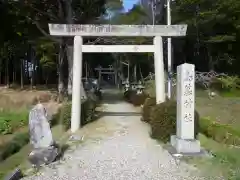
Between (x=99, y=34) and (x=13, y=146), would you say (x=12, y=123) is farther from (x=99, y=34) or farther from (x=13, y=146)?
(x=99, y=34)

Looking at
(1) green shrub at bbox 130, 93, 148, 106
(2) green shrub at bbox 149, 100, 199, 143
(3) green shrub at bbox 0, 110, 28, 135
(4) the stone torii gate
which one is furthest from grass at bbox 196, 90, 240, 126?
(3) green shrub at bbox 0, 110, 28, 135

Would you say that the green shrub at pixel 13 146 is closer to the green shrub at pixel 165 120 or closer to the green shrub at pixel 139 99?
the green shrub at pixel 165 120

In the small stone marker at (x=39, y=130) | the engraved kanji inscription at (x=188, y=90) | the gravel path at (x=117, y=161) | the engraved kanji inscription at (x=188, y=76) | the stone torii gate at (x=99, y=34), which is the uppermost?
the stone torii gate at (x=99, y=34)

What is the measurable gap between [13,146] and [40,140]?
4.16 m

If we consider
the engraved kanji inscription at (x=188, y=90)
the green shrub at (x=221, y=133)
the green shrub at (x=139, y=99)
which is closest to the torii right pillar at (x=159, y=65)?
the green shrub at (x=221, y=133)

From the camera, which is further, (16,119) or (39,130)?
(16,119)

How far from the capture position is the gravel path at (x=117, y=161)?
8.84m

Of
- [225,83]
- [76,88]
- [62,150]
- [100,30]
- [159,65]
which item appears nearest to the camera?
[62,150]

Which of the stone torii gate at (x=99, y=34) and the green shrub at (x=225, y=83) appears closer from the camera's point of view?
the stone torii gate at (x=99, y=34)

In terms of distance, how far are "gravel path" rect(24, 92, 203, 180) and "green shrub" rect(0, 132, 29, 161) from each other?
92.9 inches

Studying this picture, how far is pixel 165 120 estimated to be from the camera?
1247 cm

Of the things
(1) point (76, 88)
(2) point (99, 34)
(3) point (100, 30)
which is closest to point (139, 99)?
(1) point (76, 88)

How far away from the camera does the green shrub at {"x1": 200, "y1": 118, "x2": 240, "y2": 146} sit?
12.4 m

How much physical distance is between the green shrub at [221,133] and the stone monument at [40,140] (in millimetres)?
5595
